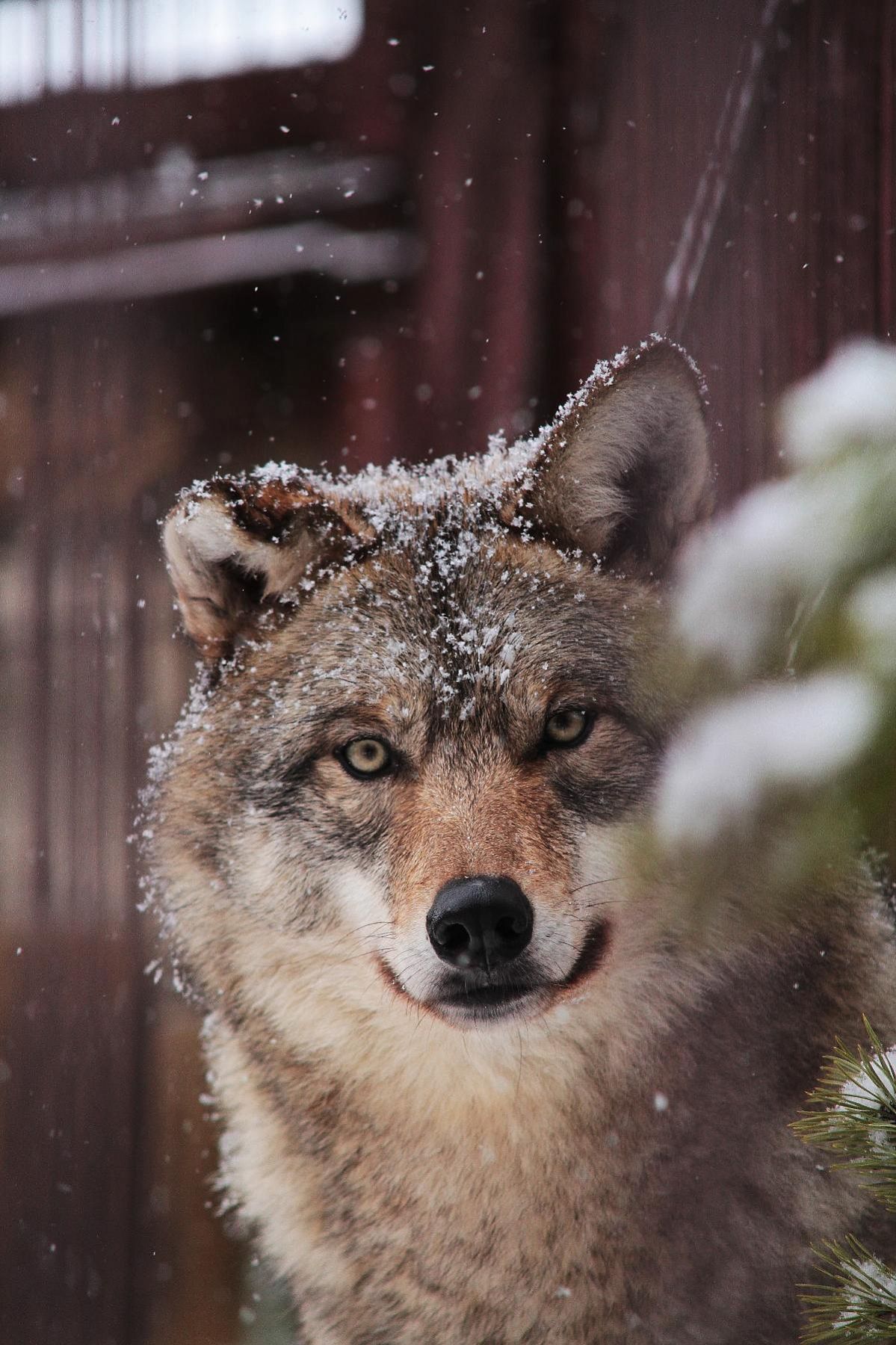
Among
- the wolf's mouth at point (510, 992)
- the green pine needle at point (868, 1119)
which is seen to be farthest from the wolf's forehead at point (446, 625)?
the green pine needle at point (868, 1119)

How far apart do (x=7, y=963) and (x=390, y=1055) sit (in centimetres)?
68

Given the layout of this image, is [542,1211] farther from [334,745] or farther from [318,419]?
[318,419]

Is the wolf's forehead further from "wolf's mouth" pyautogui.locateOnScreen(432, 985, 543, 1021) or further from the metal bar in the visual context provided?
the metal bar

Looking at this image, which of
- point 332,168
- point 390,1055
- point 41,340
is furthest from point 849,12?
point 390,1055

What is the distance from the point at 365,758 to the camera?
1.04m

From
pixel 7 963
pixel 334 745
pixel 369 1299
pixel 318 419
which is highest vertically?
pixel 318 419

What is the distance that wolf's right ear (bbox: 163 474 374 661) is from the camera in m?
1.10

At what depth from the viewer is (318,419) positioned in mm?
1324

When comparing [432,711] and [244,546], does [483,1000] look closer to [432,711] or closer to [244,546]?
[432,711]

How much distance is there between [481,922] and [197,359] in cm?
90

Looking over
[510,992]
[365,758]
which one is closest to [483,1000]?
[510,992]

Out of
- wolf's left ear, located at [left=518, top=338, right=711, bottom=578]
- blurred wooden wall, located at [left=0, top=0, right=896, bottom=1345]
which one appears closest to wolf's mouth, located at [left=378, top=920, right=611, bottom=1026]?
wolf's left ear, located at [left=518, top=338, right=711, bottom=578]

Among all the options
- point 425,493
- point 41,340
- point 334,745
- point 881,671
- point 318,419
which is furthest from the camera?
point 41,340

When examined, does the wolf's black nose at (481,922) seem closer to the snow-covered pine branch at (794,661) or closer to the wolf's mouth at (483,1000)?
the wolf's mouth at (483,1000)
